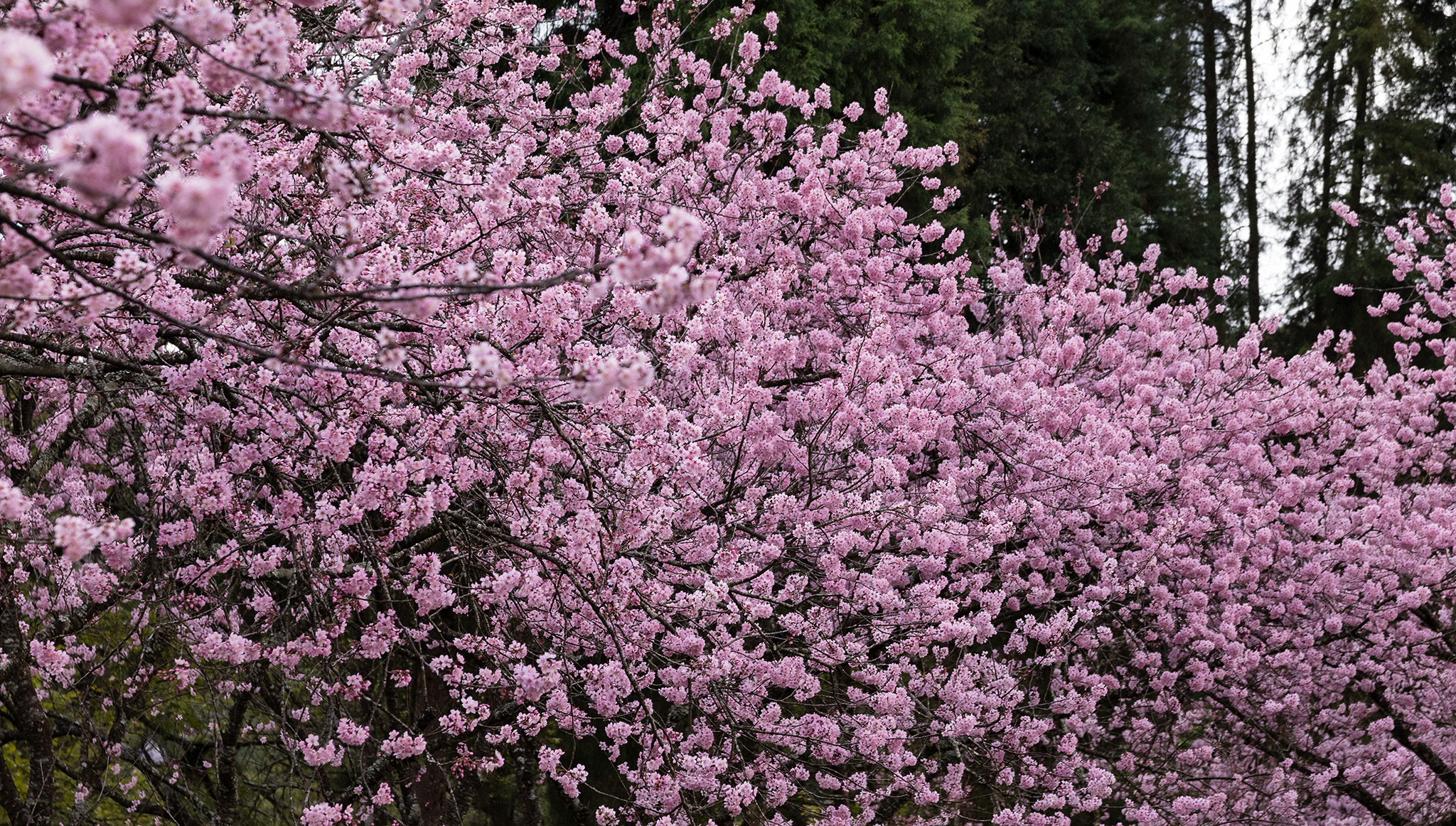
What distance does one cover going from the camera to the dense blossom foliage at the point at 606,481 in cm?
315

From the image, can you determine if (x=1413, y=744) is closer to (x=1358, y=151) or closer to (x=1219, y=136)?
(x=1358, y=151)

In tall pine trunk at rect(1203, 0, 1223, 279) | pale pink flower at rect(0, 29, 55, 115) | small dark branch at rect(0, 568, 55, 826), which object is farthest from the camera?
tall pine trunk at rect(1203, 0, 1223, 279)

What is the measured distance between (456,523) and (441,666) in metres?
0.67

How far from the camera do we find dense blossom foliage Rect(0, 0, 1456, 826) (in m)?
3.15

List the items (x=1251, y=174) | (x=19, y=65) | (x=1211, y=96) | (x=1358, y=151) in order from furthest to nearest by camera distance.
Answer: (x=1211, y=96) < (x=1251, y=174) < (x=1358, y=151) < (x=19, y=65)

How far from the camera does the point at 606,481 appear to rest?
3820 millimetres

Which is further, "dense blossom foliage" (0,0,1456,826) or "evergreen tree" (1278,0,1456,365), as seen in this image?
"evergreen tree" (1278,0,1456,365)

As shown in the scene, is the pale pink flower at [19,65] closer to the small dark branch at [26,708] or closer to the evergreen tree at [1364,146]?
the small dark branch at [26,708]

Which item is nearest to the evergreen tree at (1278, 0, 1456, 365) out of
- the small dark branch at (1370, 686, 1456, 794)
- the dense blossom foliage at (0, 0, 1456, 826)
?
the dense blossom foliage at (0, 0, 1456, 826)

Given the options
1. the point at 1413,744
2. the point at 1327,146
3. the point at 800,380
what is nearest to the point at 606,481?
the point at 800,380

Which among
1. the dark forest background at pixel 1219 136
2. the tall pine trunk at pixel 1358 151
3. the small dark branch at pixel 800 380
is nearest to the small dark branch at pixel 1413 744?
the small dark branch at pixel 800 380

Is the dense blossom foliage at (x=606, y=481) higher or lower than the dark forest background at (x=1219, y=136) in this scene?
lower

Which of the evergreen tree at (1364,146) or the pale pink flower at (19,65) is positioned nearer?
the pale pink flower at (19,65)

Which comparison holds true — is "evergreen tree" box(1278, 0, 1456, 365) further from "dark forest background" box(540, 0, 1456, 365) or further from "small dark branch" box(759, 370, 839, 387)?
"small dark branch" box(759, 370, 839, 387)
